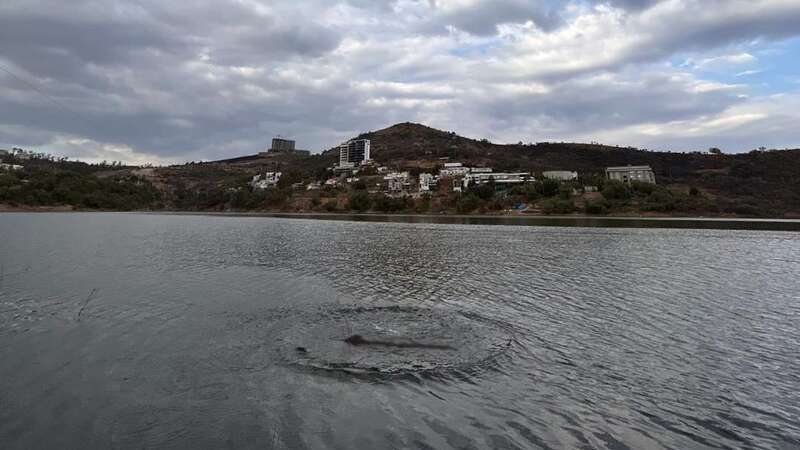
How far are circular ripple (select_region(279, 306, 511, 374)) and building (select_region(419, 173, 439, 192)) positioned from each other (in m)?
130

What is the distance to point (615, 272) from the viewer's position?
30.1 m

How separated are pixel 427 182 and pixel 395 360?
140063 millimetres

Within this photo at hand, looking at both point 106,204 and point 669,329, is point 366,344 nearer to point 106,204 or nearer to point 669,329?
point 669,329

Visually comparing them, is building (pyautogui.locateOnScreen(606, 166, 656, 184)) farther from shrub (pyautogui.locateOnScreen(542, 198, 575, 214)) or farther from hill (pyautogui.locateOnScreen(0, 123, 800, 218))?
shrub (pyautogui.locateOnScreen(542, 198, 575, 214))

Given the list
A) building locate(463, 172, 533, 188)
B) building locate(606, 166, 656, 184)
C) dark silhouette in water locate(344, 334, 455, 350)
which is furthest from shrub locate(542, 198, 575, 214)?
dark silhouette in water locate(344, 334, 455, 350)

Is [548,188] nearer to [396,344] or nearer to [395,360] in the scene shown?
[396,344]

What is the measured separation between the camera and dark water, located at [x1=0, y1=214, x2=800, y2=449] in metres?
8.98

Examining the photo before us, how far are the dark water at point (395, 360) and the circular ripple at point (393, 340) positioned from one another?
0.30 feet

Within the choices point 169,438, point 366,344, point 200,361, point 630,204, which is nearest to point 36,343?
point 200,361

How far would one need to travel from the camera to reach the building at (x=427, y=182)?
147925mm

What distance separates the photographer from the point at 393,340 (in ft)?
47.9

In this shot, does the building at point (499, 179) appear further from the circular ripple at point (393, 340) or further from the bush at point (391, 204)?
the circular ripple at point (393, 340)

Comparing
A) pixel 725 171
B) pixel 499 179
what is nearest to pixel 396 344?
pixel 499 179

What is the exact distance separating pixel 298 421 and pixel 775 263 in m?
40.6
